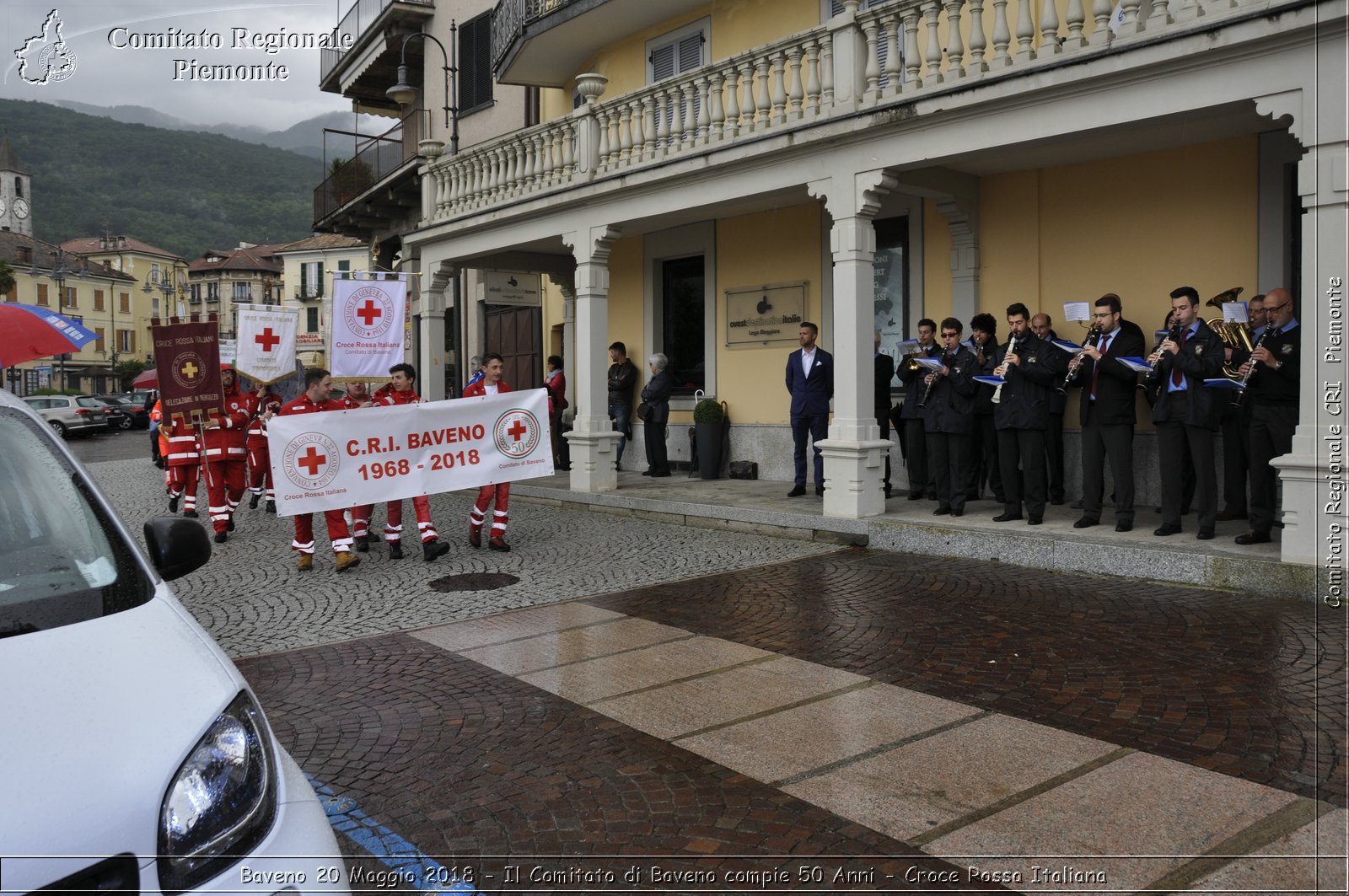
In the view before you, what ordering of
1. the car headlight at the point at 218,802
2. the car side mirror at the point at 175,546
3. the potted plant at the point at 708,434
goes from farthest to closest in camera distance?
1. the potted plant at the point at 708,434
2. the car side mirror at the point at 175,546
3. the car headlight at the point at 218,802

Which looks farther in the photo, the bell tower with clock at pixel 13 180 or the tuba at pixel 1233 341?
the bell tower with clock at pixel 13 180

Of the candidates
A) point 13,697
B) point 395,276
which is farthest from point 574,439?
point 13,697

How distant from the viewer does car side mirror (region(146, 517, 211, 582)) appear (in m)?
3.31

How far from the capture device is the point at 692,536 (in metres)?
11.0

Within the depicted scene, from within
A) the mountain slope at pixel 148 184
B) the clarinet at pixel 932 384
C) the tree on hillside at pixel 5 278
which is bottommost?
the clarinet at pixel 932 384

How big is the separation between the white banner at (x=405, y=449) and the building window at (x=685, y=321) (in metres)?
5.86

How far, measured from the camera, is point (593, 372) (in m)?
14.1

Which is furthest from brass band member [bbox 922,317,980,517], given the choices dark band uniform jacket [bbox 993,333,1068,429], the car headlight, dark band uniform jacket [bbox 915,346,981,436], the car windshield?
the car headlight

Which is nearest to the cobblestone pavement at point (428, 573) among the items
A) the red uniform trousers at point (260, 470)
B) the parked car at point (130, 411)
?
the red uniform trousers at point (260, 470)

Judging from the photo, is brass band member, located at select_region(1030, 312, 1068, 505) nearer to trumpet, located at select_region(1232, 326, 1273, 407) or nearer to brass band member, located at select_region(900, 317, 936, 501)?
brass band member, located at select_region(900, 317, 936, 501)

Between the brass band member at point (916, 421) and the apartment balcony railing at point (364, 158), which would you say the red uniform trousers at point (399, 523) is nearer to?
the brass band member at point (916, 421)

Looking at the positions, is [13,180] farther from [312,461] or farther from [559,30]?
[312,461]

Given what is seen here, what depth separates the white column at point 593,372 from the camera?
1394cm

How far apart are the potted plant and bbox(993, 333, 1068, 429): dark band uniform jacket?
5.86m
